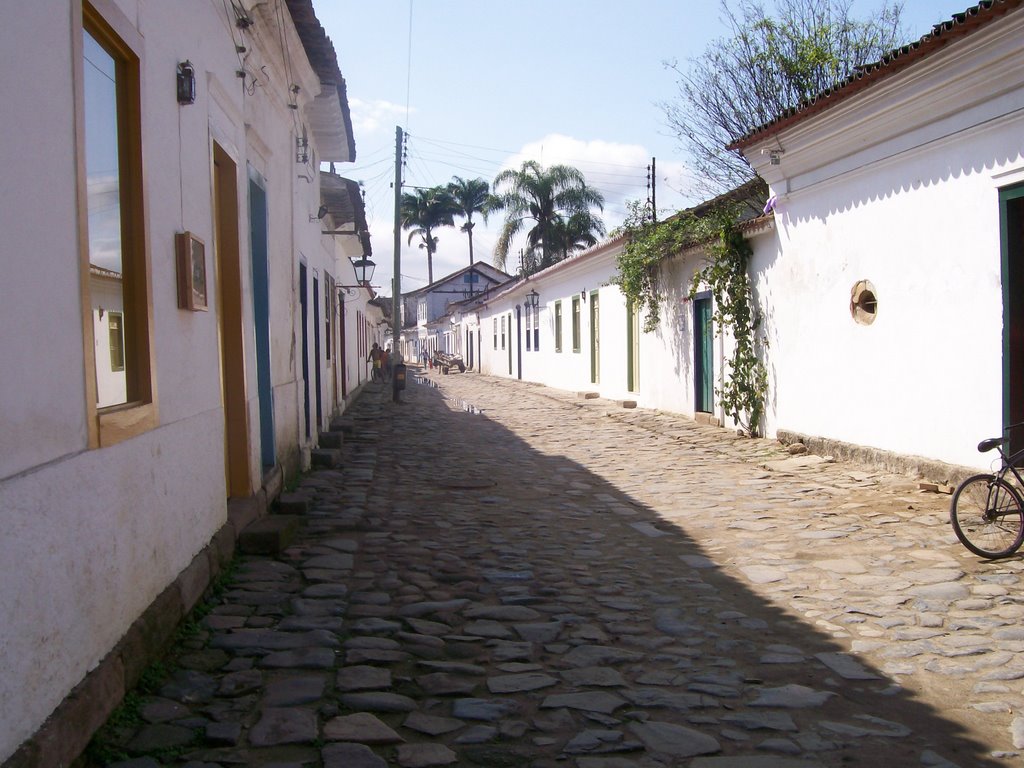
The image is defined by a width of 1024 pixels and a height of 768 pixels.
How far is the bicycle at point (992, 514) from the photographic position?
19.3 ft

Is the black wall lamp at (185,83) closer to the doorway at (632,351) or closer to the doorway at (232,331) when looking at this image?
the doorway at (232,331)

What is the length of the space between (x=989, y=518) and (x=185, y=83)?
5529 mm

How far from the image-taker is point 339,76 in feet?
34.8

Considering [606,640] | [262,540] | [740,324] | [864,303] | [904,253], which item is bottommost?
[606,640]

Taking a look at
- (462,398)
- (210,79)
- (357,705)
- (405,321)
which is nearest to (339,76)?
(210,79)

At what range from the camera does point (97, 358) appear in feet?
11.4

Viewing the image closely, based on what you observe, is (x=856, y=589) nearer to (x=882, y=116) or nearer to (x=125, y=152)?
(x=125, y=152)

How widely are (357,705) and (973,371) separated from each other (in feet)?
20.7

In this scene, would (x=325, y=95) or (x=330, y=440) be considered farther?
(x=330, y=440)

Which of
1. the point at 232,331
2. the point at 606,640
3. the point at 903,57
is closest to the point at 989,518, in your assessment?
the point at 606,640

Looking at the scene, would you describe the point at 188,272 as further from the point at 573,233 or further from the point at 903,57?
the point at 573,233

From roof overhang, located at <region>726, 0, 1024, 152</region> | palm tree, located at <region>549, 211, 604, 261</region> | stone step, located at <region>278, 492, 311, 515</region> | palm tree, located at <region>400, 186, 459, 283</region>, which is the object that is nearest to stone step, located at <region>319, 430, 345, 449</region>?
stone step, located at <region>278, 492, 311, 515</region>

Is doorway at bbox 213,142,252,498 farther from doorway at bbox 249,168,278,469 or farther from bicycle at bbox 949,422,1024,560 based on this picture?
bicycle at bbox 949,422,1024,560

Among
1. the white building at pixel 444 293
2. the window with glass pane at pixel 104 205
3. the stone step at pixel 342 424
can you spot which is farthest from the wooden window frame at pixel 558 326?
the white building at pixel 444 293
